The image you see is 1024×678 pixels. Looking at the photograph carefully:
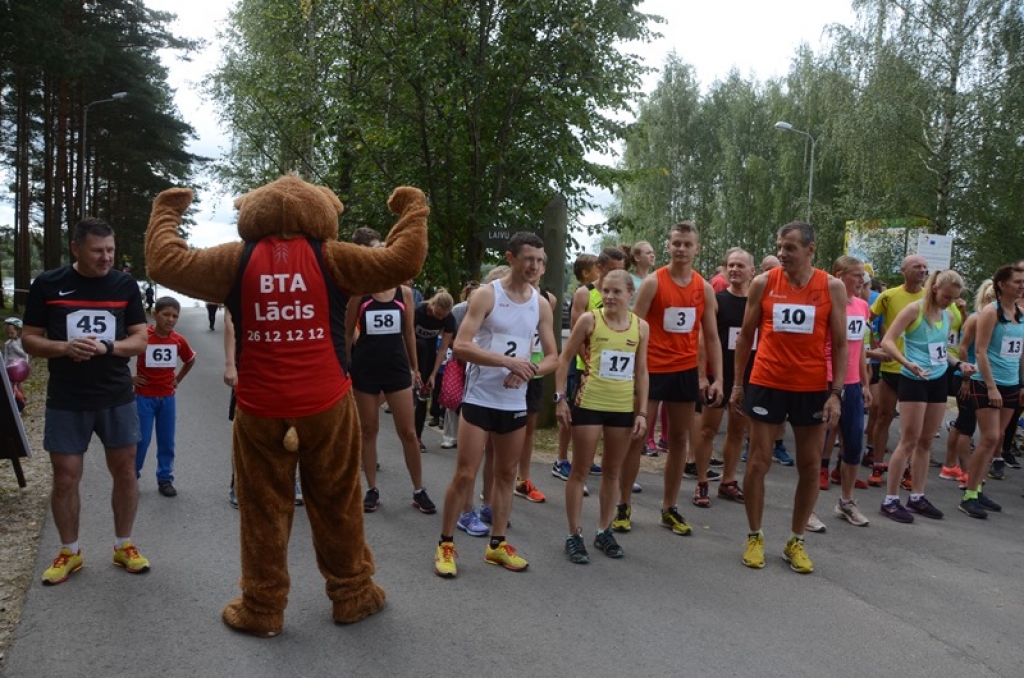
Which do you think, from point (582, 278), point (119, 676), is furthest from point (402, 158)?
point (119, 676)

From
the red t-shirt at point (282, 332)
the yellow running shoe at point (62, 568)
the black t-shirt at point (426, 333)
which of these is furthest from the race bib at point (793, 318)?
the yellow running shoe at point (62, 568)

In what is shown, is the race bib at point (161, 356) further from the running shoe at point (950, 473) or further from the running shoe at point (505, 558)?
the running shoe at point (950, 473)

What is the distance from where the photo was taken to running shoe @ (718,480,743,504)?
707 centimetres

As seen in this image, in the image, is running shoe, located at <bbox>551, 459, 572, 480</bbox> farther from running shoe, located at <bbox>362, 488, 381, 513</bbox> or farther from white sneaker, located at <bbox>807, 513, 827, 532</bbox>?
white sneaker, located at <bbox>807, 513, 827, 532</bbox>

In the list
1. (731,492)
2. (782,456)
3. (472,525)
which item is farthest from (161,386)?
(782,456)

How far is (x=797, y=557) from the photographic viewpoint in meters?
5.31

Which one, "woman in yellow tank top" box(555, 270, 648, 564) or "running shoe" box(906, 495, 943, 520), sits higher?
"woman in yellow tank top" box(555, 270, 648, 564)

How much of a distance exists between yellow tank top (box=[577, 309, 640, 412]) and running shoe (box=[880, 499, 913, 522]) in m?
2.88

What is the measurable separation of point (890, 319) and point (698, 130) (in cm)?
3517

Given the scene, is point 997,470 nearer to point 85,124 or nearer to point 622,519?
point 622,519

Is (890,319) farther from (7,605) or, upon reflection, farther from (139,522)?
(7,605)

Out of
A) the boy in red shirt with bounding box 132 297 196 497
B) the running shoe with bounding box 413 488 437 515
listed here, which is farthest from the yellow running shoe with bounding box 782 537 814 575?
the boy in red shirt with bounding box 132 297 196 497

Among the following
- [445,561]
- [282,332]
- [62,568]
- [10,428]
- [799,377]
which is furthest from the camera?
[10,428]

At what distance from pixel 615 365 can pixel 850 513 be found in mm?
2663
